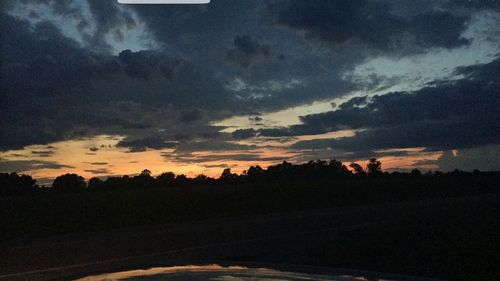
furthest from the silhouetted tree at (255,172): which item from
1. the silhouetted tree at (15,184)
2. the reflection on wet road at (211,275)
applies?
the reflection on wet road at (211,275)

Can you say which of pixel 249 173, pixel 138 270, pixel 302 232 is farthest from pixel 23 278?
pixel 249 173

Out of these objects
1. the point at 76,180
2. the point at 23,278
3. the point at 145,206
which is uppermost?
the point at 76,180

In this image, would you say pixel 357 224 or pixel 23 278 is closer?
pixel 23 278

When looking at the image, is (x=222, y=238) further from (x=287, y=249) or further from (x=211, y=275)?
(x=211, y=275)

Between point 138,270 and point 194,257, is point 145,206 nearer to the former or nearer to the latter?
point 194,257

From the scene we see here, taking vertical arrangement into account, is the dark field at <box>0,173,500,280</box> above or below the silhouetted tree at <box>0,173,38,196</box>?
below

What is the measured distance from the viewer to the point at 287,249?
1541cm

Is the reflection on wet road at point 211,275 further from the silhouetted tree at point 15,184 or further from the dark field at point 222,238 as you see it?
the silhouetted tree at point 15,184

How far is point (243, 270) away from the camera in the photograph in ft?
13.0

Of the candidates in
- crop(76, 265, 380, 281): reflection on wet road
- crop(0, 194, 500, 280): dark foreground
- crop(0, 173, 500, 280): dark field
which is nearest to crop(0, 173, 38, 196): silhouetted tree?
crop(0, 173, 500, 280): dark field

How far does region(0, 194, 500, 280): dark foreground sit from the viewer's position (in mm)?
11961

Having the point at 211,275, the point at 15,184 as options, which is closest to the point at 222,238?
Answer: the point at 211,275

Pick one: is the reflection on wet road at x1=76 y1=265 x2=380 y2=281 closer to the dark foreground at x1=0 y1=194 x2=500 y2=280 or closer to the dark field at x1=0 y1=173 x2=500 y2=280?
the dark field at x1=0 y1=173 x2=500 y2=280

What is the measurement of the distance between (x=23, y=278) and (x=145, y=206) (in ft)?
68.8
